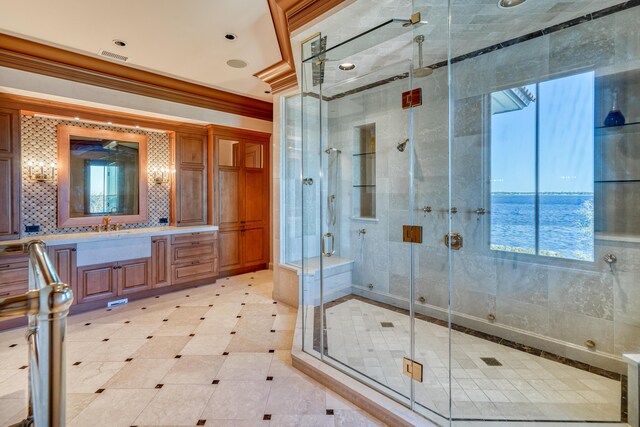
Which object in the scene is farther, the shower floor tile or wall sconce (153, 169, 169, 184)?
wall sconce (153, 169, 169, 184)

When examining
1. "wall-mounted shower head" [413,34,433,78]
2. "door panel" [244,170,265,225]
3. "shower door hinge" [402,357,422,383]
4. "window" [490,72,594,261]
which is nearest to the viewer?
"shower door hinge" [402,357,422,383]

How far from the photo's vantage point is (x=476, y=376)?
7.42 feet

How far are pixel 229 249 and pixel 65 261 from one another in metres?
2.28

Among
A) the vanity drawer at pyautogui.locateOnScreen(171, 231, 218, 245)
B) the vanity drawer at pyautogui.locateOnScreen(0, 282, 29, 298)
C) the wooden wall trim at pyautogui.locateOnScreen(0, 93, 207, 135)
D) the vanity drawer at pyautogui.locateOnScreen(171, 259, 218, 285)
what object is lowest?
the vanity drawer at pyautogui.locateOnScreen(171, 259, 218, 285)

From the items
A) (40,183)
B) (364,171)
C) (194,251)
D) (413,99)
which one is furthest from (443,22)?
(40,183)

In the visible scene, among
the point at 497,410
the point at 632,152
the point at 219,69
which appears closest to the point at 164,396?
the point at 497,410

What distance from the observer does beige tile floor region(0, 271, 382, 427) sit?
196 centimetres

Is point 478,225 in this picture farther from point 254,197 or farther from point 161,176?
point 161,176

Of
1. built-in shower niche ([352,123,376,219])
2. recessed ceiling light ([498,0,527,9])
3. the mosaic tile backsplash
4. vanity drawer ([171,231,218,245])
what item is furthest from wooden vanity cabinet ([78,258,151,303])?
recessed ceiling light ([498,0,527,9])

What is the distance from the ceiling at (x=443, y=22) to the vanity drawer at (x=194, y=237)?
327 centimetres

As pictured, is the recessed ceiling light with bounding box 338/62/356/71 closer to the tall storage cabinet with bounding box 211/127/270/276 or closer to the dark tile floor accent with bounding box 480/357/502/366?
the tall storage cabinet with bounding box 211/127/270/276

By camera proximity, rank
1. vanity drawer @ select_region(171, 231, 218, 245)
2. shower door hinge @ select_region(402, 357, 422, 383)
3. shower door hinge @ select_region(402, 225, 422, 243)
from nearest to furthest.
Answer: shower door hinge @ select_region(402, 357, 422, 383)
shower door hinge @ select_region(402, 225, 422, 243)
vanity drawer @ select_region(171, 231, 218, 245)

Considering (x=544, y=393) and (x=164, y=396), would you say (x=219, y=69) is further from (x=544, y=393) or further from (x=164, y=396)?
(x=544, y=393)

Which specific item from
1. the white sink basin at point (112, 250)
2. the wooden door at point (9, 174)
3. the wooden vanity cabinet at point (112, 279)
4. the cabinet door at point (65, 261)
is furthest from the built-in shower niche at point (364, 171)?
the wooden door at point (9, 174)
